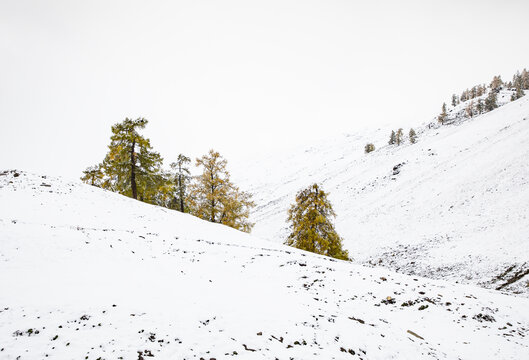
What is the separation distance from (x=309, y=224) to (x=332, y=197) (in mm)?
36633

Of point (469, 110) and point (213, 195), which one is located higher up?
point (469, 110)

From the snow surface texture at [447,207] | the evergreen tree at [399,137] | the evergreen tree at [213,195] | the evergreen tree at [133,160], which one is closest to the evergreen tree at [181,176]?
the evergreen tree at [133,160]

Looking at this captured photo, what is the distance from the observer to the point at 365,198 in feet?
163

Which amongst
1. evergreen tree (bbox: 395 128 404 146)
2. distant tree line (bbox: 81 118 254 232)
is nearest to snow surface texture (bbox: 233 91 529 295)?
evergreen tree (bbox: 395 128 404 146)

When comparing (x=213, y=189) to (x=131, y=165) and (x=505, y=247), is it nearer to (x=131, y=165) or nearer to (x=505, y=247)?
(x=131, y=165)

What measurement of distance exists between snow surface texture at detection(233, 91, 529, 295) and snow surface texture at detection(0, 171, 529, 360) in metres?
12.4

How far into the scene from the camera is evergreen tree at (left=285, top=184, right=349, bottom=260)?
2314 cm

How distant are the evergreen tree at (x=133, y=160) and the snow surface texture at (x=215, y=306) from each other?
12207mm

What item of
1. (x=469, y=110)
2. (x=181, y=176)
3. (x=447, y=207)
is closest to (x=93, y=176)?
(x=181, y=176)

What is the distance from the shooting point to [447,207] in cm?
3366

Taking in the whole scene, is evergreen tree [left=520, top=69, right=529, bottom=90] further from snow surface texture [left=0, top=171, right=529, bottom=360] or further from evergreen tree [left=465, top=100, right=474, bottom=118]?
snow surface texture [left=0, top=171, right=529, bottom=360]

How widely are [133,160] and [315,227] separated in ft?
68.5

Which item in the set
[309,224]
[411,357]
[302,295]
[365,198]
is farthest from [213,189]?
[365,198]

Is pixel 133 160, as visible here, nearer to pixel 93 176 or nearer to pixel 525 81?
pixel 93 176
